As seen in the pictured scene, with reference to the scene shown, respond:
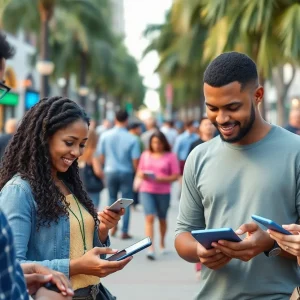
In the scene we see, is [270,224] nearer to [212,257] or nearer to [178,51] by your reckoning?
[212,257]

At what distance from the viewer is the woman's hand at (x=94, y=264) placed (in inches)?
126

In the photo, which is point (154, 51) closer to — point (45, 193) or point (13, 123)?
point (13, 123)

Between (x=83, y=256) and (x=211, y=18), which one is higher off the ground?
(x=211, y=18)

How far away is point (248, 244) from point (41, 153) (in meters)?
0.97

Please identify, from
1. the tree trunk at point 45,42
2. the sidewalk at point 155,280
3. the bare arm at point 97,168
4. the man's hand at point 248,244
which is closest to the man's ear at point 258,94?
the man's hand at point 248,244

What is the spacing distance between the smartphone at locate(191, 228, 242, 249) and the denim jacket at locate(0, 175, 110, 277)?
57 cm

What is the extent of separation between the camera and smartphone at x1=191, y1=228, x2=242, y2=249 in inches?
118

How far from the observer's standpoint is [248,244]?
3.13 m

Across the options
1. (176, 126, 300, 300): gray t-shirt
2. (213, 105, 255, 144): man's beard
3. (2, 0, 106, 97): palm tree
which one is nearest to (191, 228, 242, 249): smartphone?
(176, 126, 300, 300): gray t-shirt

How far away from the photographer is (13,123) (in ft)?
37.1

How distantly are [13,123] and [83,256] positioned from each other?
27.1ft

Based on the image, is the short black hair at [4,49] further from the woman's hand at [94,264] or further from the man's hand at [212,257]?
the man's hand at [212,257]

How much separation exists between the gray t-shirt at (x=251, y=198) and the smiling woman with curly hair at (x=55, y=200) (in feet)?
1.48

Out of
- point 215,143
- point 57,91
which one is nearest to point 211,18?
point 215,143
